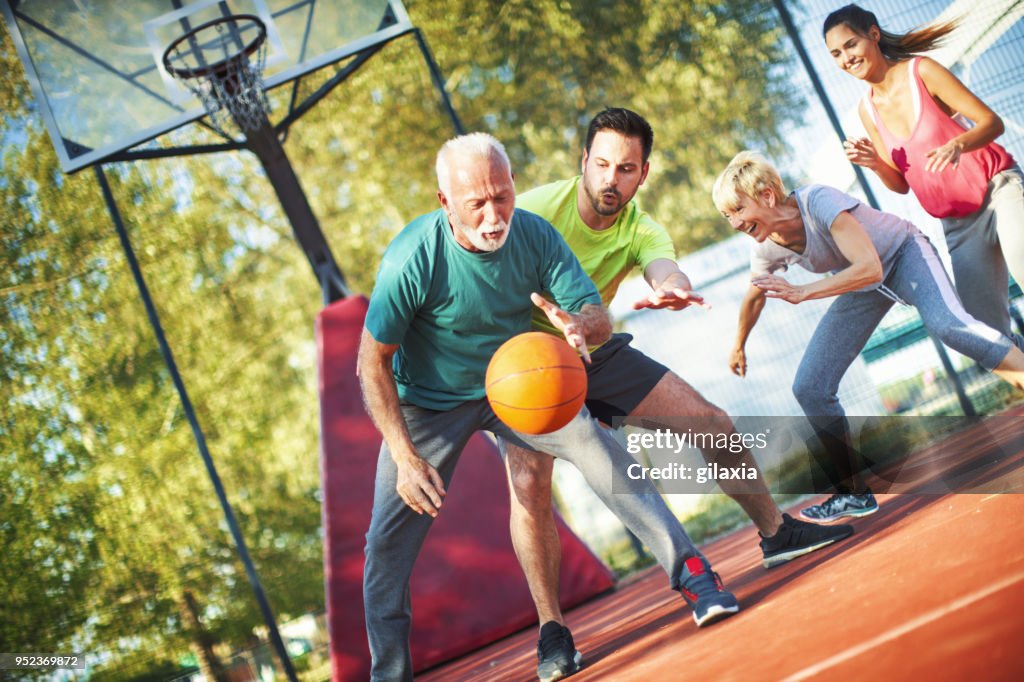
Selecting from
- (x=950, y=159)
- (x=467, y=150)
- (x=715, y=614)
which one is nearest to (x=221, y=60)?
(x=467, y=150)

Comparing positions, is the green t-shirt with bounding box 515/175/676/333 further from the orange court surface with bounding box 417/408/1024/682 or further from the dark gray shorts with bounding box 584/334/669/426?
the orange court surface with bounding box 417/408/1024/682

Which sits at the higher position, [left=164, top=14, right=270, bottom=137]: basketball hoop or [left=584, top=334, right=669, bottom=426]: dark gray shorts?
[left=164, top=14, right=270, bottom=137]: basketball hoop

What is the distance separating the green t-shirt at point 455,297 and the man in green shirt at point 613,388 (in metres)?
0.35

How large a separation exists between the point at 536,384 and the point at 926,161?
253 centimetres

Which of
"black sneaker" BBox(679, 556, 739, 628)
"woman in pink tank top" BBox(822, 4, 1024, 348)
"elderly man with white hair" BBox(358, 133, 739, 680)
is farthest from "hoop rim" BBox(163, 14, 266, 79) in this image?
"black sneaker" BBox(679, 556, 739, 628)

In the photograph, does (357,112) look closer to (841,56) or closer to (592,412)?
(841,56)

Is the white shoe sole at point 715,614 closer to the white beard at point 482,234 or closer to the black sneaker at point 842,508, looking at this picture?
the white beard at point 482,234

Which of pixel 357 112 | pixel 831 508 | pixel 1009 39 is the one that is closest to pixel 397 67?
pixel 357 112

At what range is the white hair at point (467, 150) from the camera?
3.16 m

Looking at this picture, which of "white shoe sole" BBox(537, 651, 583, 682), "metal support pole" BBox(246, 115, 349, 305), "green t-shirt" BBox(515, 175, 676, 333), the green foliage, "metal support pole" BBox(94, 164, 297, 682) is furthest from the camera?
the green foliage

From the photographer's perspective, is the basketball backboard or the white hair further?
the basketball backboard

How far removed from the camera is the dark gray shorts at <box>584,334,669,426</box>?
3678mm

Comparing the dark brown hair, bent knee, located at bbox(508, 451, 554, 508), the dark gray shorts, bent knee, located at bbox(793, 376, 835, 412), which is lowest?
bent knee, located at bbox(793, 376, 835, 412)

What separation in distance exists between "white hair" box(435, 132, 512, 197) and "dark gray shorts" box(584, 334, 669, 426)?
88 centimetres
